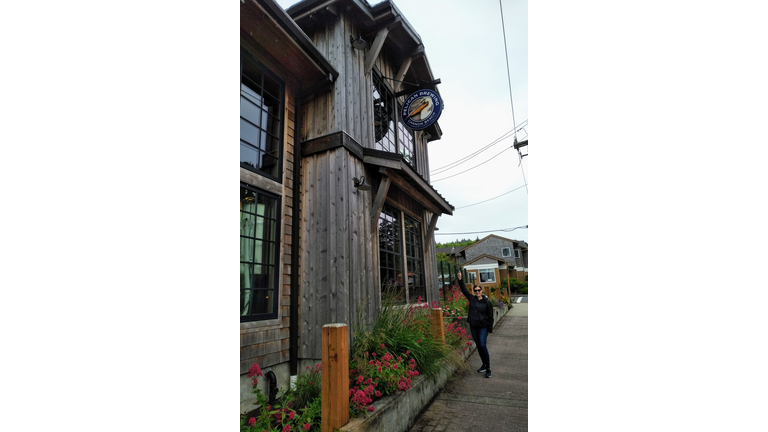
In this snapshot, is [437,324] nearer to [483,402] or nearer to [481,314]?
[481,314]

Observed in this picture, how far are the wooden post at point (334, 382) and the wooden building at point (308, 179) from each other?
4.88ft

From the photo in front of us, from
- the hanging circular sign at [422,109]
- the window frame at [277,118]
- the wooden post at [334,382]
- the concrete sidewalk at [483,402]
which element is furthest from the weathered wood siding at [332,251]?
the hanging circular sign at [422,109]

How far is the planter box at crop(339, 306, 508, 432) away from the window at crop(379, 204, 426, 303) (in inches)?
68.1

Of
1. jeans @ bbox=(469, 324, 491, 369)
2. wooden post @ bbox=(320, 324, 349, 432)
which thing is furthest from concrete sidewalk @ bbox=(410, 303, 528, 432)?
wooden post @ bbox=(320, 324, 349, 432)

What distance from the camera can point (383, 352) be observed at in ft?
12.7

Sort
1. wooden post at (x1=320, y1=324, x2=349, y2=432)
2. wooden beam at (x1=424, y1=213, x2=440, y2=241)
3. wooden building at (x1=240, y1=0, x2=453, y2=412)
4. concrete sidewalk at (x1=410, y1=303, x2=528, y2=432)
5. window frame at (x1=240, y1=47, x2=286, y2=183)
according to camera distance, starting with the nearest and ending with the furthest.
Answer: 1. wooden post at (x1=320, y1=324, x2=349, y2=432)
2. concrete sidewalk at (x1=410, y1=303, x2=528, y2=432)
3. wooden building at (x1=240, y1=0, x2=453, y2=412)
4. window frame at (x1=240, y1=47, x2=286, y2=183)
5. wooden beam at (x1=424, y1=213, x2=440, y2=241)

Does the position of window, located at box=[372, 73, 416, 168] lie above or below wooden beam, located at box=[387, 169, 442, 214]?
above

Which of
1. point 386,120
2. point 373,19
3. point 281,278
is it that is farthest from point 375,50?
point 281,278

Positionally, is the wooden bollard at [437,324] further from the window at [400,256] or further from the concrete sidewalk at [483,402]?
the window at [400,256]

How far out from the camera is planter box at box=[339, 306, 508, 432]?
263 cm

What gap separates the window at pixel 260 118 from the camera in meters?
4.17

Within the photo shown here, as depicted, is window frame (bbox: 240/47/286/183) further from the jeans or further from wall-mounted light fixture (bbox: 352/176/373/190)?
the jeans

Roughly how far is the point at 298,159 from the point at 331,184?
1.98 feet
